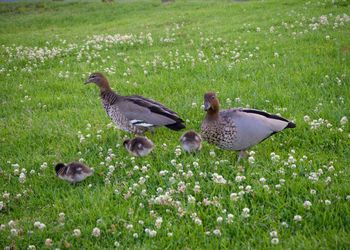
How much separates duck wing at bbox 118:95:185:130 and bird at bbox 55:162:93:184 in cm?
185

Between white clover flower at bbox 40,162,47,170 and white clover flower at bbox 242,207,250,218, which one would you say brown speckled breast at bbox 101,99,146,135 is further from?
white clover flower at bbox 242,207,250,218

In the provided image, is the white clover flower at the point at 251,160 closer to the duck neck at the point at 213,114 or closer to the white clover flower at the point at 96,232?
the duck neck at the point at 213,114

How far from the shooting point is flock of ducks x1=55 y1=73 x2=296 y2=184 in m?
6.61

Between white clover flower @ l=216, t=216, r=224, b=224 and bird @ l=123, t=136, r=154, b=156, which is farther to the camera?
bird @ l=123, t=136, r=154, b=156

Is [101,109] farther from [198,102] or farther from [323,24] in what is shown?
[323,24]

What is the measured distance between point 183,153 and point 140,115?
1.44 meters

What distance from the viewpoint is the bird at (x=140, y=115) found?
7949mm

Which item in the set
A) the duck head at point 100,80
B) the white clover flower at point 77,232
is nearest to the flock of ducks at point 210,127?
the duck head at point 100,80

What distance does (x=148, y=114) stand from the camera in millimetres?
8117

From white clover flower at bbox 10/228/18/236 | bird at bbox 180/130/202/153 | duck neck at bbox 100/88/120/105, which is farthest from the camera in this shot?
duck neck at bbox 100/88/120/105

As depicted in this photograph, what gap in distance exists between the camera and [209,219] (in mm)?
5348

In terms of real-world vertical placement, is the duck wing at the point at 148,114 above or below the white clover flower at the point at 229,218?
above

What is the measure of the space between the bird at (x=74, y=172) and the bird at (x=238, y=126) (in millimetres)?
2139

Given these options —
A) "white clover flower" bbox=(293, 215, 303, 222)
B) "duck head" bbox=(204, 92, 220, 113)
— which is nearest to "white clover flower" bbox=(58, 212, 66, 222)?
"duck head" bbox=(204, 92, 220, 113)
